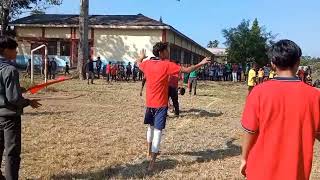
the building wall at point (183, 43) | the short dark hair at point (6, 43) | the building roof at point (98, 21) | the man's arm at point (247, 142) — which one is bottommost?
the man's arm at point (247, 142)

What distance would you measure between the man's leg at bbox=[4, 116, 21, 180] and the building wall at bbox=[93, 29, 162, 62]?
33.2m

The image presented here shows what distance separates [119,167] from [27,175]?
1.27 m

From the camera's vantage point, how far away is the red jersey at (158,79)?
7363mm

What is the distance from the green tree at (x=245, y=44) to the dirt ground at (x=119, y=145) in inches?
1674

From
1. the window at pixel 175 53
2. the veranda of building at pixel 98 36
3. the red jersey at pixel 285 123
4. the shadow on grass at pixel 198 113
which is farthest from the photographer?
the window at pixel 175 53

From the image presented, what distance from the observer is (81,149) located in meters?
8.61

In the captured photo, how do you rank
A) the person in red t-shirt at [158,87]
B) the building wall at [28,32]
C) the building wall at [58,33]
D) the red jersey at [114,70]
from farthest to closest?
the building wall at [28,32] → the building wall at [58,33] → the red jersey at [114,70] → the person in red t-shirt at [158,87]

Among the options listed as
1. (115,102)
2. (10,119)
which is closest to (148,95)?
(10,119)

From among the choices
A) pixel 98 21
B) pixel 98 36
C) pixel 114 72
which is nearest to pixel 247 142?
pixel 114 72

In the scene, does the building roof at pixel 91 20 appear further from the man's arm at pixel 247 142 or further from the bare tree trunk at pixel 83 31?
the man's arm at pixel 247 142

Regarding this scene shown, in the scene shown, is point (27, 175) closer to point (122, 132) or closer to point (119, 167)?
point (119, 167)

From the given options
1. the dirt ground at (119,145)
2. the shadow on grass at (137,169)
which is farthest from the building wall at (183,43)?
the shadow on grass at (137,169)

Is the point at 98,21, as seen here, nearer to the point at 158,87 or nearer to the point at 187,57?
the point at 187,57

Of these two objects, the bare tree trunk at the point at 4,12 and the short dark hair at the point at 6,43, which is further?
the bare tree trunk at the point at 4,12
